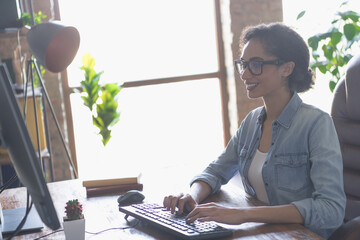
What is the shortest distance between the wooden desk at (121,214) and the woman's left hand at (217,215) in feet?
0.09

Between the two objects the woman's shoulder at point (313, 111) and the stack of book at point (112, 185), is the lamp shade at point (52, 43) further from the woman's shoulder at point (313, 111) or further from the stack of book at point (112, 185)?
the woman's shoulder at point (313, 111)

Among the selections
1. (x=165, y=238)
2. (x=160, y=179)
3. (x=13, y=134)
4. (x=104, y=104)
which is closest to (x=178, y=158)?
(x=104, y=104)

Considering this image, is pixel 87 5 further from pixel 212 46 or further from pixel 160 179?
pixel 160 179

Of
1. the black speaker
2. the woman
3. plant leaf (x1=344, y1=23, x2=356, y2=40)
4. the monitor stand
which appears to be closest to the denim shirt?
the woman

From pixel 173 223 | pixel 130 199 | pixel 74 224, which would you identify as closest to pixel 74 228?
pixel 74 224

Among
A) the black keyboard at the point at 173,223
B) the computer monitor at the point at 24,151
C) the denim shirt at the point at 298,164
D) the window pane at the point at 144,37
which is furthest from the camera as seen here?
the window pane at the point at 144,37

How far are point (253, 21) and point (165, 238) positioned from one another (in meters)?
3.63

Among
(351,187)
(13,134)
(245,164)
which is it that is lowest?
(351,187)

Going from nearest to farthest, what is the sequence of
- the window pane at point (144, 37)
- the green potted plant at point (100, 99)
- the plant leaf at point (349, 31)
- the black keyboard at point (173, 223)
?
the black keyboard at point (173, 223), the plant leaf at point (349, 31), the green potted plant at point (100, 99), the window pane at point (144, 37)

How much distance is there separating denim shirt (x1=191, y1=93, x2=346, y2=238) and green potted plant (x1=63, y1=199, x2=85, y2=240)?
1.99 feet

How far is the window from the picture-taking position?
15.6ft

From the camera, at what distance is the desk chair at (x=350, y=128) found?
1.88 meters

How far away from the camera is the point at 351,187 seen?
191 centimetres

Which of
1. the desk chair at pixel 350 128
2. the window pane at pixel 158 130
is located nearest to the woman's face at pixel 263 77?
the desk chair at pixel 350 128
